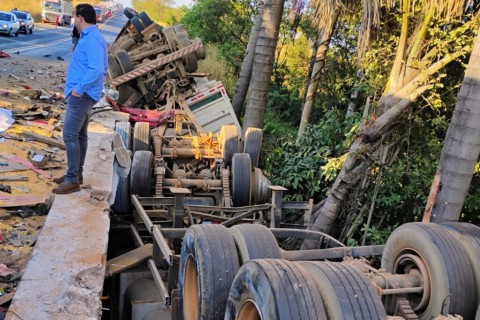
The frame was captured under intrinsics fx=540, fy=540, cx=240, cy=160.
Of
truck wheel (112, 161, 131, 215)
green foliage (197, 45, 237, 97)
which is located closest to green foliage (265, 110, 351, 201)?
truck wheel (112, 161, 131, 215)

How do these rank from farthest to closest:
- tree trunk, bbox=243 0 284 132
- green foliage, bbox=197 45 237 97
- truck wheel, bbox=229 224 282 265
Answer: green foliage, bbox=197 45 237 97
tree trunk, bbox=243 0 284 132
truck wheel, bbox=229 224 282 265

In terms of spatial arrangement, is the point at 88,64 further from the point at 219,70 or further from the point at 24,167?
the point at 219,70

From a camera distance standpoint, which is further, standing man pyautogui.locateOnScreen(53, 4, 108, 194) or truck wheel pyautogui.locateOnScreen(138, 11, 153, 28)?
truck wheel pyautogui.locateOnScreen(138, 11, 153, 28)

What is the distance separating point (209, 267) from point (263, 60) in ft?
23.2

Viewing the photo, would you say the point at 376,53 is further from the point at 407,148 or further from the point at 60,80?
the point at 60,80

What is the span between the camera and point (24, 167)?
7293 millimetres

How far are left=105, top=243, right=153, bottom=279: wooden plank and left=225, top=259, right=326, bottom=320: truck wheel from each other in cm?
247

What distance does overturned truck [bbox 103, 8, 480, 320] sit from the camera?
120 inches

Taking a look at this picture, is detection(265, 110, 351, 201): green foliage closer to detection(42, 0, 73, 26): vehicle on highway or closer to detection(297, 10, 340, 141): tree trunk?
detection(297, 10, 340, 141): tree trunk

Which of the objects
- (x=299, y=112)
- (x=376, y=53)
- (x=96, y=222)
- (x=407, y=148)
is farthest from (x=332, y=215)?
(x=299, y=112)

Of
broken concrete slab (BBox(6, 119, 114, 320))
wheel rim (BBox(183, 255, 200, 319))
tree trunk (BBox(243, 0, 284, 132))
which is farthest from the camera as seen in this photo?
tree trunk (BBox(243, 0, 284, 132))

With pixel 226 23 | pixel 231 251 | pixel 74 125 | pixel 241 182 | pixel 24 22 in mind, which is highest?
pixel 226 23

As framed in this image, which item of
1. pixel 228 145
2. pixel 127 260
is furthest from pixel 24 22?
pixel 127 260

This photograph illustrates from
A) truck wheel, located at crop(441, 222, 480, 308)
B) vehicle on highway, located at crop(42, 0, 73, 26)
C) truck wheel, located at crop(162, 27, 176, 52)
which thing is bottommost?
truck wheel, located at crop(441, 222, 480, 308)
